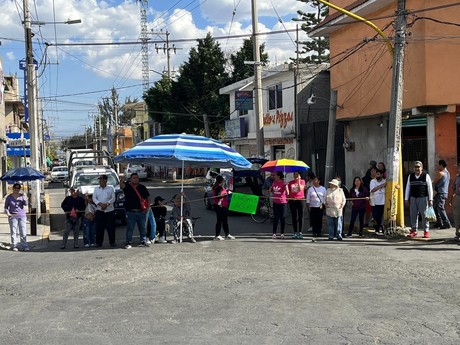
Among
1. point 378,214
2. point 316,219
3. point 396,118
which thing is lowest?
point 316,219

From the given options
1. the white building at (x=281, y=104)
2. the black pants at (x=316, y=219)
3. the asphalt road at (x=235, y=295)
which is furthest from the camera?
the white building at (x=281, y=104)

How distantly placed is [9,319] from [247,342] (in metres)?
3.14

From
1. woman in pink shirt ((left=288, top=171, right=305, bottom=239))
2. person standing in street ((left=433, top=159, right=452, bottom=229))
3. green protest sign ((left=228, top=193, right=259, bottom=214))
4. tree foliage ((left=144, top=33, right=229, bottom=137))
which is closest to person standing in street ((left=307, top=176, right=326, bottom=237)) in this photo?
woman in pink shirt ((left=288, top=171, right=305, bottom=239))

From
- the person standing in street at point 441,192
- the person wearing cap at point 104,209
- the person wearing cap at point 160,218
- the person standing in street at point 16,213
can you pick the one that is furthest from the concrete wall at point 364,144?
the person standing in street at point 16,213

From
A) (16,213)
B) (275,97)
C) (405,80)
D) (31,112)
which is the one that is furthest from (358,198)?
(275,97)

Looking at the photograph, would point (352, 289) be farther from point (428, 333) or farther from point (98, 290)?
point (98, 290)

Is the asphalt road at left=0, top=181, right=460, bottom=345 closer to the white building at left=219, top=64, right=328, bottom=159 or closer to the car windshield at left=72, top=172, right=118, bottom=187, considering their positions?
the car windshield at left=72, top=172, right=118, bottom=187

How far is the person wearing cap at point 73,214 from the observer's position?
45.0 ft

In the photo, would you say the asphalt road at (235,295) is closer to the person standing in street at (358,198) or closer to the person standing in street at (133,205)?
the person standing in street at (133,205)

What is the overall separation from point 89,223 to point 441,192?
9.21m

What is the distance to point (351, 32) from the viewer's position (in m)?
21.2

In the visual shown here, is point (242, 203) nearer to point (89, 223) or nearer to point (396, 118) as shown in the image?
point (89, 223)

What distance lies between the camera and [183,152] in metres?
13.4

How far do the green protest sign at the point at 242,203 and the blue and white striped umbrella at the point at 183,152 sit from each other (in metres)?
0.89
